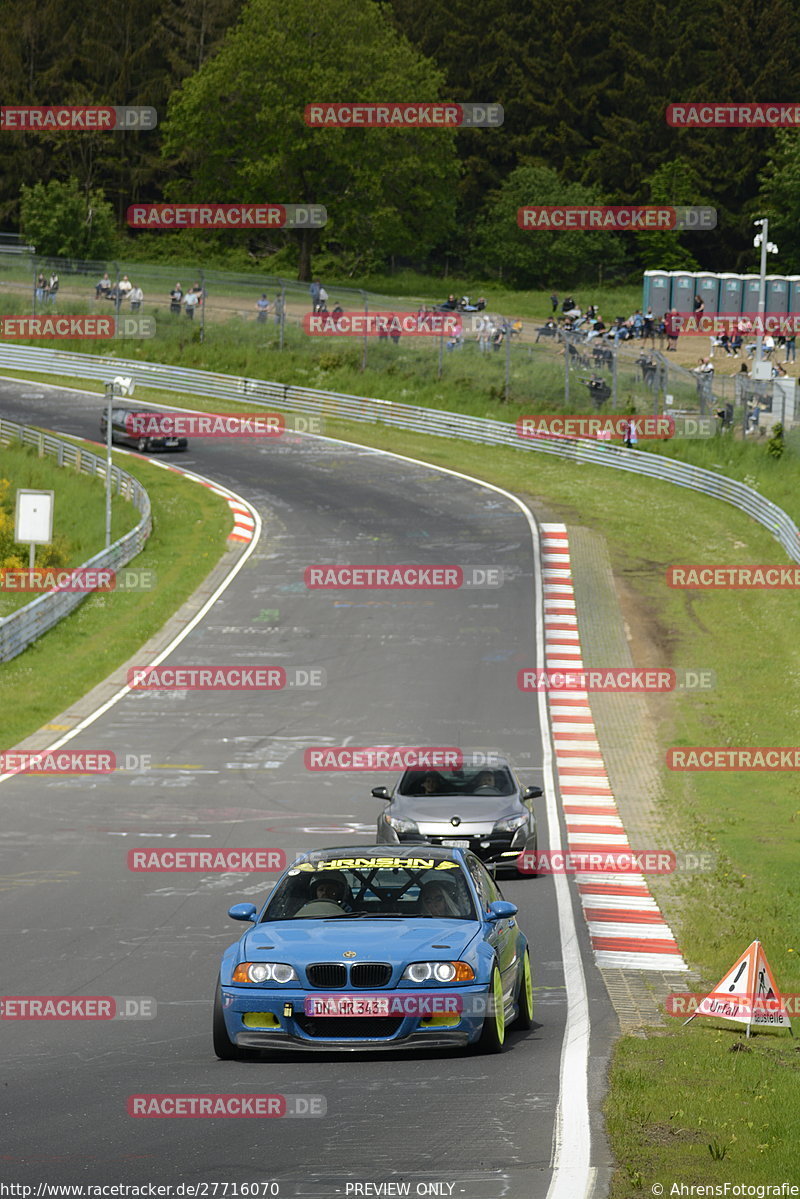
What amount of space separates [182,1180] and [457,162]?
88531mm

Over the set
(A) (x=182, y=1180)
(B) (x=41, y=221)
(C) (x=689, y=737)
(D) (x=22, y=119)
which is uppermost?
(D) (x=22, y=119)

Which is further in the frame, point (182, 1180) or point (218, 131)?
point (218, 131)

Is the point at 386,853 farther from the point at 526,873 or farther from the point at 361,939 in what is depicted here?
the point at 526,873

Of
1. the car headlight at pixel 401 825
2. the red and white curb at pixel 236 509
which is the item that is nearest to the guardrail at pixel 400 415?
the red and white curb at pixel 236 509

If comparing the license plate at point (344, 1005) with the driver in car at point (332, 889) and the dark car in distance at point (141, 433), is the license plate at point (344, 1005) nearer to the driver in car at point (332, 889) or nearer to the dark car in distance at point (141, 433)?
the driver in car at point (332, 889)

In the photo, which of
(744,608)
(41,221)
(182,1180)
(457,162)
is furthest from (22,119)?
(182,1180)

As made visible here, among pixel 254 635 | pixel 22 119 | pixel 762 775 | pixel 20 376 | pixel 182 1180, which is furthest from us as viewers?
pixel 22 119

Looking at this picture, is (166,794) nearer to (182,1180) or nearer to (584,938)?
(584,938)

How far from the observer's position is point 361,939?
10523 millimetres

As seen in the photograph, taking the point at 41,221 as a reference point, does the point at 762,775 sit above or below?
below

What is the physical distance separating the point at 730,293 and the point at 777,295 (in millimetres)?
2318

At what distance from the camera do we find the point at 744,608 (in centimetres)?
4141

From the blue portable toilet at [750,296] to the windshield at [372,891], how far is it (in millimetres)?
76065

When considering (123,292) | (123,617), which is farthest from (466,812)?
(123,292)
